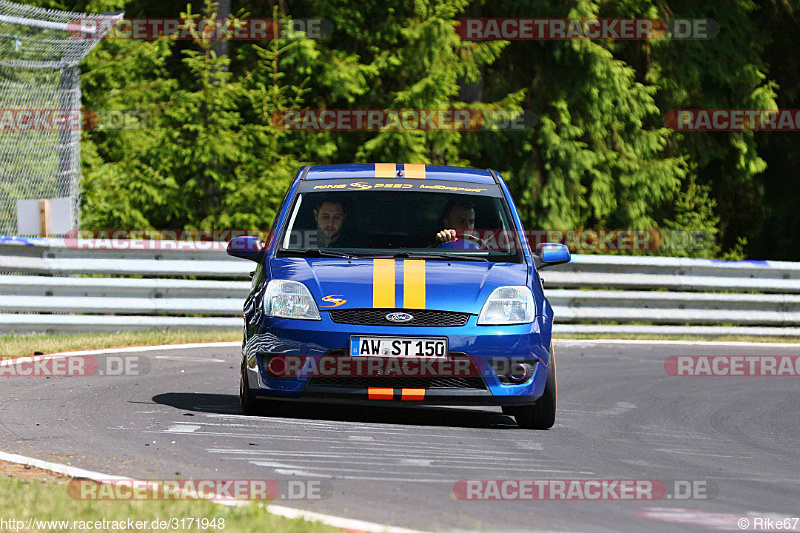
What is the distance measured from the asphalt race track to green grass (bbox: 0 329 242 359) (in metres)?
1.59

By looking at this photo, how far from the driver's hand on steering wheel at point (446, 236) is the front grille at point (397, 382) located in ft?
4.94

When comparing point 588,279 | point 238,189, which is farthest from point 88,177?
point 588,279

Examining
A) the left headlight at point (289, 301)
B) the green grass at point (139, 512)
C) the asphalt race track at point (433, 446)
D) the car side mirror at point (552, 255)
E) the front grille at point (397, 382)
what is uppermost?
the car side mirror at point (552, 255)

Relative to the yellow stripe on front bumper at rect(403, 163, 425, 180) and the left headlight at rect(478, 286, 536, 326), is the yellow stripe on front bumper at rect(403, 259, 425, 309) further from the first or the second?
the yellow stripe on front bumper at rect(403, 163, 425, 180)

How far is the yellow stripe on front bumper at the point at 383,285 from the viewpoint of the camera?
7.32 metres

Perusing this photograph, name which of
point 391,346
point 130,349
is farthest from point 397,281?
point 130,349

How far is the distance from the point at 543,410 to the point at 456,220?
5.38 ft

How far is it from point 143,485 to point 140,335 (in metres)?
7.76

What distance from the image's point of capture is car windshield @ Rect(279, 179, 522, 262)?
830 centimetres

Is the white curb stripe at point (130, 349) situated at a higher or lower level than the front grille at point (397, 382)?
lower

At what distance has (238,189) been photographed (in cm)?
1966

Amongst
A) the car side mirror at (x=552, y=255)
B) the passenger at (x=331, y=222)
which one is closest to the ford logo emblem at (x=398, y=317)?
the passenger at (x=331, y=222)

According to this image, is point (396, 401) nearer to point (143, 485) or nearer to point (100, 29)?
point (143, 485)

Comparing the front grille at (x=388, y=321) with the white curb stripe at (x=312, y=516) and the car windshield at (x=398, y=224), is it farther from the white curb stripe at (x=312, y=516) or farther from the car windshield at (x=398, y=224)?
the white curb stripe at (x=312, y=516)
